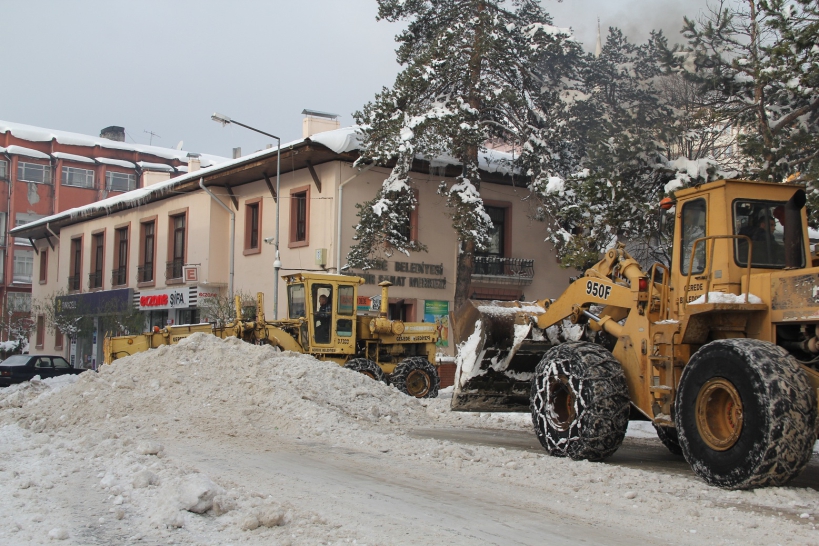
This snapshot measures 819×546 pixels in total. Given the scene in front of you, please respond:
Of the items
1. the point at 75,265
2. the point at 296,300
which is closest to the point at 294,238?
the point at 296,300

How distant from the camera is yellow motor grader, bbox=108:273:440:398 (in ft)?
59.5

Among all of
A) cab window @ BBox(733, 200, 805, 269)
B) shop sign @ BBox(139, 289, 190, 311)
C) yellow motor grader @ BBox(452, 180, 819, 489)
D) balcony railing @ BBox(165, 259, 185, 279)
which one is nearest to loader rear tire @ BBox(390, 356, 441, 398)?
yellow motor grader @ BBox(452, 180, 819, 489)

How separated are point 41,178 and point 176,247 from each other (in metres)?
30.8

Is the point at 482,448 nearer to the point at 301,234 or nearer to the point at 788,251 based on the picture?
the point at 788,251

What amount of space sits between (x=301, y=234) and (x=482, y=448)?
778 inches

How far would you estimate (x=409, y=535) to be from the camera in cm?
591

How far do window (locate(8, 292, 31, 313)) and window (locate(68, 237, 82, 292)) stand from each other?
Answer: 20.1ft

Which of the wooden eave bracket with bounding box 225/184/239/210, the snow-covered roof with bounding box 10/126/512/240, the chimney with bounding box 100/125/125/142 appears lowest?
the wooden eave bracket with bounding box 225/184/239/210

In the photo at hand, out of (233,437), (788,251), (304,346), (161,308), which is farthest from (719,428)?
(161,308)

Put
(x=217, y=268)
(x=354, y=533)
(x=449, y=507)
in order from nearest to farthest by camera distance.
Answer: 1. (x=354, y=533)
2. (x=449, y=507)
3. (x=217, y=268)

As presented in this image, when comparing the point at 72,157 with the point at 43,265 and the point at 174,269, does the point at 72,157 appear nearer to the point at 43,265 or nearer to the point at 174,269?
the point at 43,265

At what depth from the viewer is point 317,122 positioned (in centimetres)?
3105

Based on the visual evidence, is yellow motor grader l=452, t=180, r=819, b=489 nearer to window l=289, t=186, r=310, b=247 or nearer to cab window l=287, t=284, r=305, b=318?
cab window l=287, t=284, r=305, b=318

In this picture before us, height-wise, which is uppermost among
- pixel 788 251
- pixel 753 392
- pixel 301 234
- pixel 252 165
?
pixel 252 165
